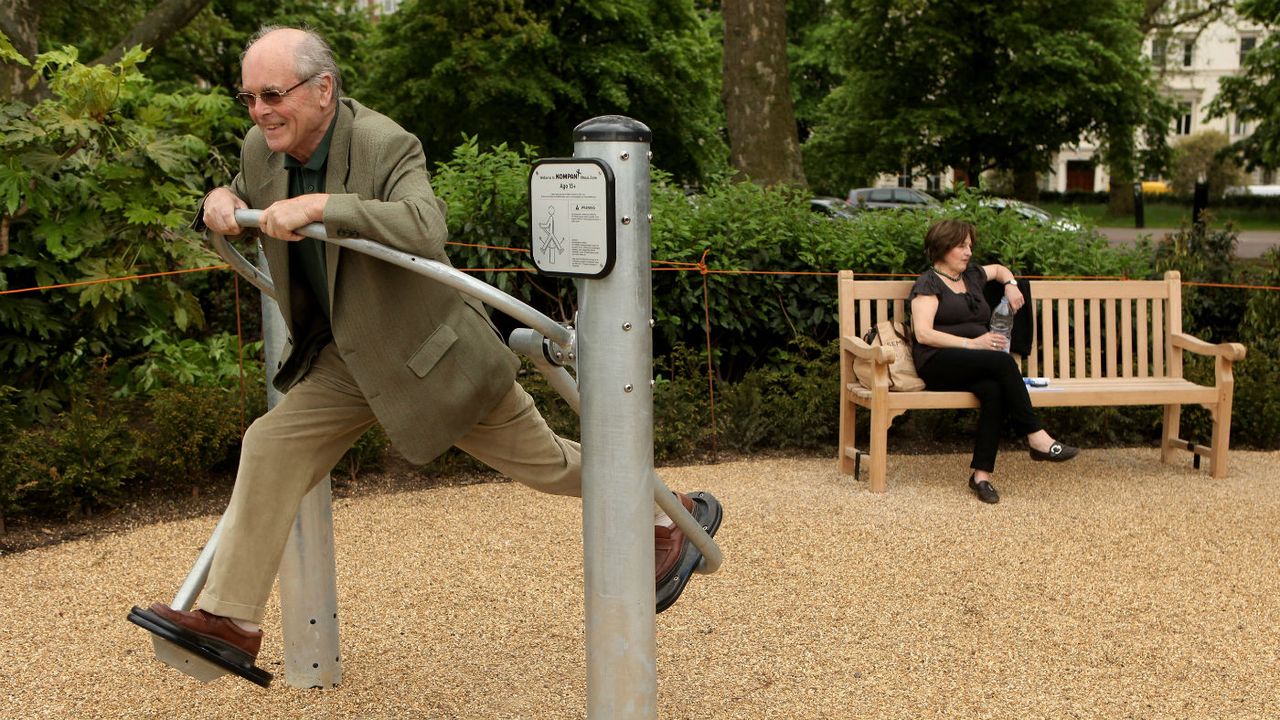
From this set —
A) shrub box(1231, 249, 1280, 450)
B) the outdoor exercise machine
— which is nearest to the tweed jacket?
the outdoor exercise machine

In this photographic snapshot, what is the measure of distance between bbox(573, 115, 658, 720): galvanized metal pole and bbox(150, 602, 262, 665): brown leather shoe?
0.89 metres

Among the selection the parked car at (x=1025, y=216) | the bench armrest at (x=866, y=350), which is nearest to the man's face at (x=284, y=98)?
the bench armrest at (x=866, y=350)

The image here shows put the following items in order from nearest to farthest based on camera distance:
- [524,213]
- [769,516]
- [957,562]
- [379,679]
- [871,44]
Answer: [379,679] < [957,562] < [769,516] < [524,213] < [871,44]

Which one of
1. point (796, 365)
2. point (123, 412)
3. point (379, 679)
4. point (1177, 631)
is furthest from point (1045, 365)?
point (123, 412)

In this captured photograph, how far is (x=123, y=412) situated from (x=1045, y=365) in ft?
15.9

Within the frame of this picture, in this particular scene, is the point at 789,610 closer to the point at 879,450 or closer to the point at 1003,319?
the point at 879,450

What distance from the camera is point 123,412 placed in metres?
6.32

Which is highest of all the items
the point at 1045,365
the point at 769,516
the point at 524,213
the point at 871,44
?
the point at 871,44

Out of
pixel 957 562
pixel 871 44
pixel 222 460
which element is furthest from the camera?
pixel 871 44

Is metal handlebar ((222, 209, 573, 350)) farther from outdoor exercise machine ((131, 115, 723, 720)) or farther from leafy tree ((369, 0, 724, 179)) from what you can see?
leafy tree ((369, 0, 724, 179))

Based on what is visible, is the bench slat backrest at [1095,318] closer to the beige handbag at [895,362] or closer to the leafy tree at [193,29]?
the beige handbag at [895,362]

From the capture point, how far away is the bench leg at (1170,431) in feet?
22.9

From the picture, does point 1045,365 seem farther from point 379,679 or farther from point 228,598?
point 228,598

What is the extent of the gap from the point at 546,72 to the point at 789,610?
1796 centimetres
